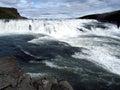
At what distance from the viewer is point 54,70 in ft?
53.3

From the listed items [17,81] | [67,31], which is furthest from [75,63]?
[67,31]

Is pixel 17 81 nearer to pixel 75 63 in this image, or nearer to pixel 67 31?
pixel 75 63

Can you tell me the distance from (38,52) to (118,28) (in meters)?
26.9

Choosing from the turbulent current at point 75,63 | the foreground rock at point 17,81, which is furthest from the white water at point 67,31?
the foreground rock at point 17,81

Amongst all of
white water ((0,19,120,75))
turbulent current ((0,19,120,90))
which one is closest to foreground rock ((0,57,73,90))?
turbulent current ((0,19,120,90))

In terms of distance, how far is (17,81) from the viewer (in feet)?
34.7

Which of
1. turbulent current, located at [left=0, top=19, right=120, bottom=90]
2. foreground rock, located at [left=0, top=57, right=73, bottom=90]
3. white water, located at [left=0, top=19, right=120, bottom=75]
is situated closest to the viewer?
foreground rock, located at [left=0, top=57, right=73, bottom=90]

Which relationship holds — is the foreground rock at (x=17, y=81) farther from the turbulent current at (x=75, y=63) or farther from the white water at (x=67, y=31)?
the white water at (x=67, y=31)

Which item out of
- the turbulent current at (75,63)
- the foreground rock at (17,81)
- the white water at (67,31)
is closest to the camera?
the foreground rock at (17,81)

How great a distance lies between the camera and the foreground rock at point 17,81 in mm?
10344

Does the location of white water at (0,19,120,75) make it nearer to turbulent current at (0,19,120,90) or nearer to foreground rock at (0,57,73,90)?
turbulent current at (0,19,120,90)

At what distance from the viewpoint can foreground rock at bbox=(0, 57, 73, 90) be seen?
10344 mm

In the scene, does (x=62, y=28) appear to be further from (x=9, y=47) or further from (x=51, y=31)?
(x=9, y=47)

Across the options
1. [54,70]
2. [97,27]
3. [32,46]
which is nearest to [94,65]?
[54,70]
